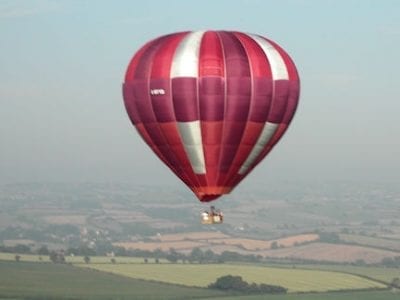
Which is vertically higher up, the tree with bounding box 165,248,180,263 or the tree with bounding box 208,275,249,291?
the tree with bounding box 165,248,180,263

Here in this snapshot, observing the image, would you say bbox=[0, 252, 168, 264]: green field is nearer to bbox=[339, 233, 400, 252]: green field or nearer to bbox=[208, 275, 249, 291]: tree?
bbox=[208, 275, 249, 291]: tree

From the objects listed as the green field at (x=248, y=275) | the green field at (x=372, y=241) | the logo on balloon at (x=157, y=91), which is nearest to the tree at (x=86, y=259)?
the green field at (x=248, y=275)

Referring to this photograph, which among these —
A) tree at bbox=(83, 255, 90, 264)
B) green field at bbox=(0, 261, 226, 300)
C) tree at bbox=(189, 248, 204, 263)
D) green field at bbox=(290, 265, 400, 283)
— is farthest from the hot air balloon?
tree at bbox=(189, 248, 204, 263)

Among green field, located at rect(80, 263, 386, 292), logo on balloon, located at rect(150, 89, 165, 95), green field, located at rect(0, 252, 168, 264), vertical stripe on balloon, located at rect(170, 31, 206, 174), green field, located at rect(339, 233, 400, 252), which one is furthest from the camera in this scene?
green field, located at rect(339, 233, 400, 252)

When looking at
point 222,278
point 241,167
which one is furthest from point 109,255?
point 241,167

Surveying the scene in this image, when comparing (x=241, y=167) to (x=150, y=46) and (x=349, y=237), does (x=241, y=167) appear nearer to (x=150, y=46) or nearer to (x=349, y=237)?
(x=150, y=46)

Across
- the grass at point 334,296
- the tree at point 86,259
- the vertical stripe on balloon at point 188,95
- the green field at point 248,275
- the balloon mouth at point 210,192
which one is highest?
the vertical stripe on balloon at point 188,95

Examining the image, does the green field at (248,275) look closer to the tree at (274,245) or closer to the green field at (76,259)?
the green field at (76,259)
